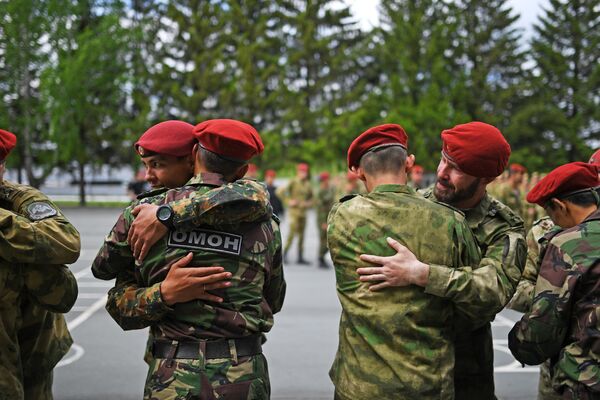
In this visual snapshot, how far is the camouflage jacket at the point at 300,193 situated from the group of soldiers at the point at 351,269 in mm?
9533

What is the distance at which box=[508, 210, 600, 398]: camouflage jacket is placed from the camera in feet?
7.54

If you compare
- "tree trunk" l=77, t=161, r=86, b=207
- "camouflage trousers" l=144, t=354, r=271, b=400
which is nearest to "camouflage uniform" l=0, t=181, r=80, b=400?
"camouflage trousers" l=144, t=354, r=271, b=400

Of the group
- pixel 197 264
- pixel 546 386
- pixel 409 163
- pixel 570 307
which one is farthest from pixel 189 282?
pixel 546 386

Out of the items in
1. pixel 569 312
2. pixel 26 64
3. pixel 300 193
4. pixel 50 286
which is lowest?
pixel 300 193

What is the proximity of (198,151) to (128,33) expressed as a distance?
30.2 metres

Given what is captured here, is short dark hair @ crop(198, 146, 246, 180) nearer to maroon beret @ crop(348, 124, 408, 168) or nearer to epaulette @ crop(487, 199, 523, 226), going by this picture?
maroon beret @ crop(348, 124, 408, 168)

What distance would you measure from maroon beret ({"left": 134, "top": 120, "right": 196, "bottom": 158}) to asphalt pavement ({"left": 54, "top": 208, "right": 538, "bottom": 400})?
254cm

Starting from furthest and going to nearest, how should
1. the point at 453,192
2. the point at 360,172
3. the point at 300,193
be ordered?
the point at 300,193 → the point at 453,192 → the point at 360,172

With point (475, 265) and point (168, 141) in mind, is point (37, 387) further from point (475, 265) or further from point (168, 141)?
point (475, 265)

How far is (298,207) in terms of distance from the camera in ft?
39.8

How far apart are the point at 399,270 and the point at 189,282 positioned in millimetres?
790

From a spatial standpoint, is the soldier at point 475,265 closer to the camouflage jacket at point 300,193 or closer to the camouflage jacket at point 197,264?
the camouflage jacket at point 197,264

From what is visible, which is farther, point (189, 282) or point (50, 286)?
point (50, 286)

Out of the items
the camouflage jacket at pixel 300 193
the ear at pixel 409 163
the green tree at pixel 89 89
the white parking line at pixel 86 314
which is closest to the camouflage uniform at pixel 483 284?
the ear at pixel 409 163
